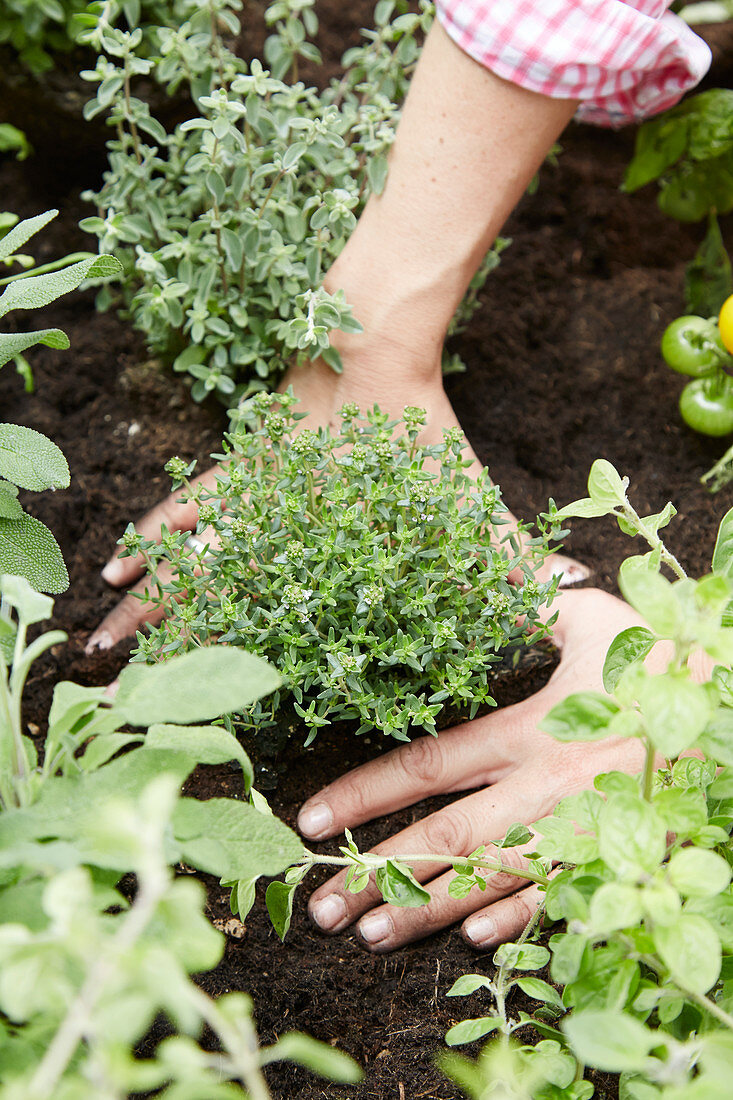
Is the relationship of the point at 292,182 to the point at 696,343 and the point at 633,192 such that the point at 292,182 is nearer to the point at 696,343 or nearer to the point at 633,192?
the point at 696,343

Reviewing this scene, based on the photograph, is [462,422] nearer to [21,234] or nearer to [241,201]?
[241,201]

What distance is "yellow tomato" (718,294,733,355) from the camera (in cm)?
154

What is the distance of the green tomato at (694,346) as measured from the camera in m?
1.66

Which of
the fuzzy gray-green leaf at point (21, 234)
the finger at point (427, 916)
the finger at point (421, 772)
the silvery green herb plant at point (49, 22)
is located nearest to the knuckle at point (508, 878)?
the finger at point (427, 916)

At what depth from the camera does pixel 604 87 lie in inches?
57.9

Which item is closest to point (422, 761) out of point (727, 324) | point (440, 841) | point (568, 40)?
point (440, 841)

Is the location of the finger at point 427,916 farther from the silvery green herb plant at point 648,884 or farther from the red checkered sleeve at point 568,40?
the red checkered sleeve at point 568,40

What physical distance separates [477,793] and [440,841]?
0.32 ft

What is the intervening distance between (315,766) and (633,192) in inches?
64.0

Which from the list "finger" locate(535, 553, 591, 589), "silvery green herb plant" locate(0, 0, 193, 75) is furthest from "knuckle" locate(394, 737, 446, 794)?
"silvery green herb plant" locate(0, 0, 193, 75)

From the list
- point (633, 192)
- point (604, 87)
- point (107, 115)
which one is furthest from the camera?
point (633, 192)

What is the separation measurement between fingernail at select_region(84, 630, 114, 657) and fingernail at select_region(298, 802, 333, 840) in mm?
445

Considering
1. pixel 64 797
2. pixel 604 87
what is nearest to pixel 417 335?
pixel 604 87

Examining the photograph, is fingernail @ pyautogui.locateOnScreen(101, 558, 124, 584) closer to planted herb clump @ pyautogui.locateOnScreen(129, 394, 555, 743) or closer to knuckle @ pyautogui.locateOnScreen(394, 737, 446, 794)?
planted herb clump @ pyautogui.locateOnScreen(129, 394, 555, 743)
